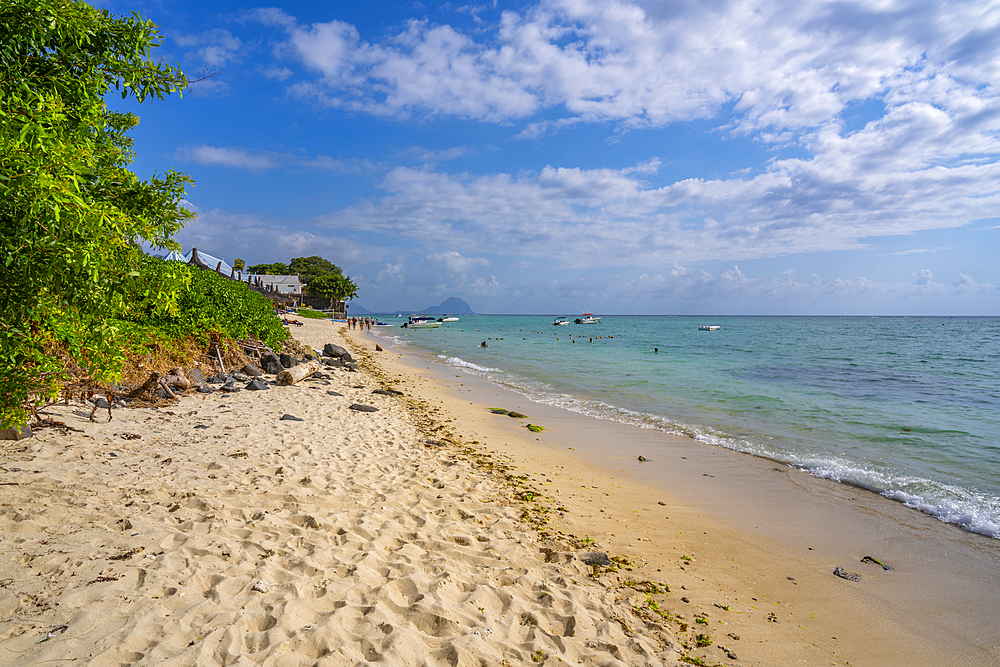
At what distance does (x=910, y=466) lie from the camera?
9812mm

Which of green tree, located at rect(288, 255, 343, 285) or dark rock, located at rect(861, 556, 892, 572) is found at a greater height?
green tree, located at rect(288, 255, 343, 285)

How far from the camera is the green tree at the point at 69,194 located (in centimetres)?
288

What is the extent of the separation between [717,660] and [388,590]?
2925 mm

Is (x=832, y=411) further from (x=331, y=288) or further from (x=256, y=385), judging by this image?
(x=331, y=288)

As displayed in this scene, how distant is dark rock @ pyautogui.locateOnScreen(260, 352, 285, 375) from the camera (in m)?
15.6

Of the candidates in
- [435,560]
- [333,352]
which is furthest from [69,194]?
[333,352]

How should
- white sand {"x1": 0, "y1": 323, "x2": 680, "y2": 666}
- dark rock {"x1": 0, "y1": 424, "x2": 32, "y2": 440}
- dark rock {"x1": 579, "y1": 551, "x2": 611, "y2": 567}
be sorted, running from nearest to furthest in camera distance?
white sand {"x1": 0, "y1": 323, "x2": 680, "y2": 666} < dark rock {"x1": 579, "y1": 551, "x2": 611, "y2": 567} < dark rock {"x1": 0, "y1": 424, "x2": 32, "y2": 440}

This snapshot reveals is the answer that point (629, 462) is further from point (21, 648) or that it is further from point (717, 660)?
point (21, 648)

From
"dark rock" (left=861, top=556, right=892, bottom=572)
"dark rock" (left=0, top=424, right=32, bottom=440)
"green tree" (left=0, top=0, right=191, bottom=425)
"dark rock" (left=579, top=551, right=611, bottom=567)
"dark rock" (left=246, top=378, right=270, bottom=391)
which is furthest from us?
"dark rock" (left=246, top=378, right=270, bottom=391)

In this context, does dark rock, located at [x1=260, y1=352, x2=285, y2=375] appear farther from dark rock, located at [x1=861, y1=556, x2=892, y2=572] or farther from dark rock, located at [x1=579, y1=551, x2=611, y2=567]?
dark rock, located at [x1=861, y1=556, x2=892, y2=572]

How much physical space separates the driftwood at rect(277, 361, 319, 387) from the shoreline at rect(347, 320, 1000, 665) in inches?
275

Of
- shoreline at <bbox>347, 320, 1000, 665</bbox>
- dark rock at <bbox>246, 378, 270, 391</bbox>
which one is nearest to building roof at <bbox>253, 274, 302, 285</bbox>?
dark rock at <bbox>246, 378, 270, 391</bbox>

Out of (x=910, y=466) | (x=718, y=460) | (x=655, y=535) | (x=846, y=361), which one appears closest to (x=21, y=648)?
(x=655, y=535)

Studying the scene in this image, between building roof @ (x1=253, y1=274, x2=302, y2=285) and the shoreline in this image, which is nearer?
the shoreline
